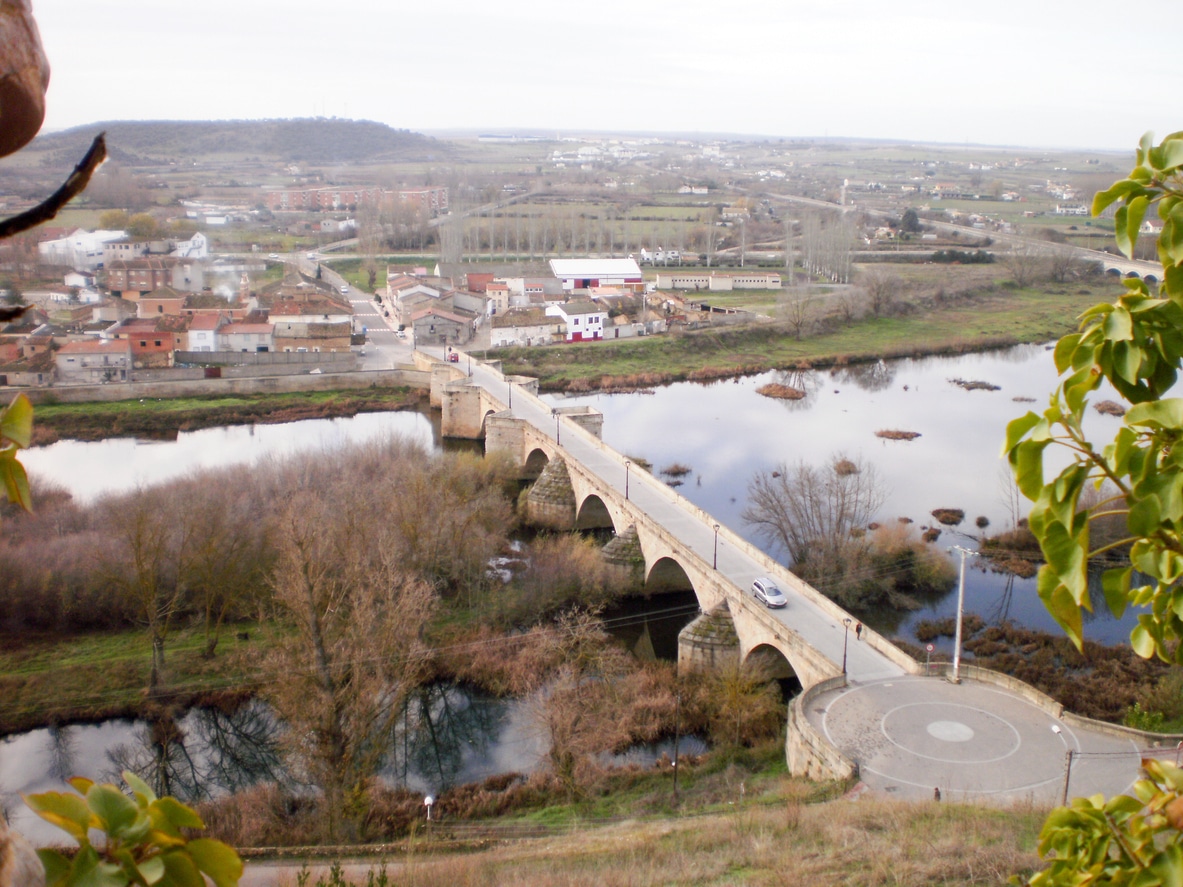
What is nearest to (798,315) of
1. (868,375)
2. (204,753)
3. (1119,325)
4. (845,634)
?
(868,375)

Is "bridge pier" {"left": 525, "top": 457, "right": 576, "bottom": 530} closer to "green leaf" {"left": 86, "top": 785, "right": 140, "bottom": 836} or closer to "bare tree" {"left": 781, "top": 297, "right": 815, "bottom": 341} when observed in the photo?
"green leaf" {"left": 86, "top": 785, "right": 140, "bottom": 836}

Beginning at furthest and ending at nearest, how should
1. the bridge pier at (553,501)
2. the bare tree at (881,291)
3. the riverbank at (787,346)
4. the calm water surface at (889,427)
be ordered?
the bare tree at (881,291)
the riverbank at (787,346)
the bridge pier at (553,501)
the calm water surface at (889,427)

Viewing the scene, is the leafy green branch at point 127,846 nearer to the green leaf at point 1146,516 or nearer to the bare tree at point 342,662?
the green leaf at point 1146,516

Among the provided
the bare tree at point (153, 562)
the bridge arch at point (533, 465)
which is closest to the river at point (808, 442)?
the bridge arch at point (533, 465)

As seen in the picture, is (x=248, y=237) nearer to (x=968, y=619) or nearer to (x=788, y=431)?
(x=788, y=431)

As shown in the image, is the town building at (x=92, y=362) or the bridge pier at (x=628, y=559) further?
the town building at (x=92, y=362)
